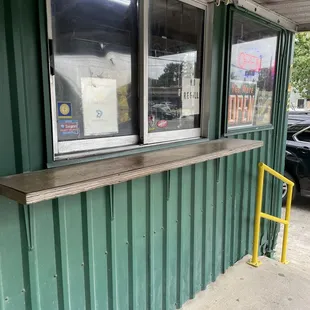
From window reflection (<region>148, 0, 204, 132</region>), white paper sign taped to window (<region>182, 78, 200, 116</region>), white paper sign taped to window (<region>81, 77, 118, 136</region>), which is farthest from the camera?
white paper sign taped to window (<region>182, 78, 200, 116</region>)

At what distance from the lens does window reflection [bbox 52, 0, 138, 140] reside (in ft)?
5.19

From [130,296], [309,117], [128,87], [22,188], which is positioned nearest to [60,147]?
[22,188]

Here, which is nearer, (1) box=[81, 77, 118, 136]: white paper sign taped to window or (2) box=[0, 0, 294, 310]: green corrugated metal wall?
(2) box=[0, 0, 294, 310]: green corrugated metal wall

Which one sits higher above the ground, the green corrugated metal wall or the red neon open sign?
the red neon open sign

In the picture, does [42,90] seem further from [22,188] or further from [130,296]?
[130,296]

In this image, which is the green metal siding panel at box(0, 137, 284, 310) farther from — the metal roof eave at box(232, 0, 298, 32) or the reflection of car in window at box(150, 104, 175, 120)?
the metal roof eave at box(232, 0, 298, 32)

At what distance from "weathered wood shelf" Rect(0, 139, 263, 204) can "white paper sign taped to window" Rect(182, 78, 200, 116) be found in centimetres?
42

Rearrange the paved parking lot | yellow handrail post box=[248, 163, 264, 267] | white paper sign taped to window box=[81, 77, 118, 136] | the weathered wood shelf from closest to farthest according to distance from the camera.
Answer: the weathered wood shelf < white paper sign taped to window box=[81, 77, 118, 136] < yellow handrail post box=[248, 163, 264, 267] < the paved parking lot

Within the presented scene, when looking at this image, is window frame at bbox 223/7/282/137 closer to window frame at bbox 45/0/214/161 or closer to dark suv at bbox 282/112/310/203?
window frame at bbox 45/0/214/161

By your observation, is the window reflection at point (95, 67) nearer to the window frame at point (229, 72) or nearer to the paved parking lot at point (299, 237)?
the window frame at point (229, 72)

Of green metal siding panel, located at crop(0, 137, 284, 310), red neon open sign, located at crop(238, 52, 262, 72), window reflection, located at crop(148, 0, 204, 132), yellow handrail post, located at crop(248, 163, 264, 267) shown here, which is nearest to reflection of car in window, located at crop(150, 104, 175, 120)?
Result: window reflection, located at crop(148, 0, 204, 132)

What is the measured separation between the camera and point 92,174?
138 cm

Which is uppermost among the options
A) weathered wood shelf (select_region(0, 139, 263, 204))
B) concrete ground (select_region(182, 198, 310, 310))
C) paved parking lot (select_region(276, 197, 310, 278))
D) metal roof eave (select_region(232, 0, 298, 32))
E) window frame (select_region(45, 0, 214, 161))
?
metal roof eave (select_region(232, 0, 298, 32))

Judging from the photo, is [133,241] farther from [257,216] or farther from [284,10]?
[284,10]
